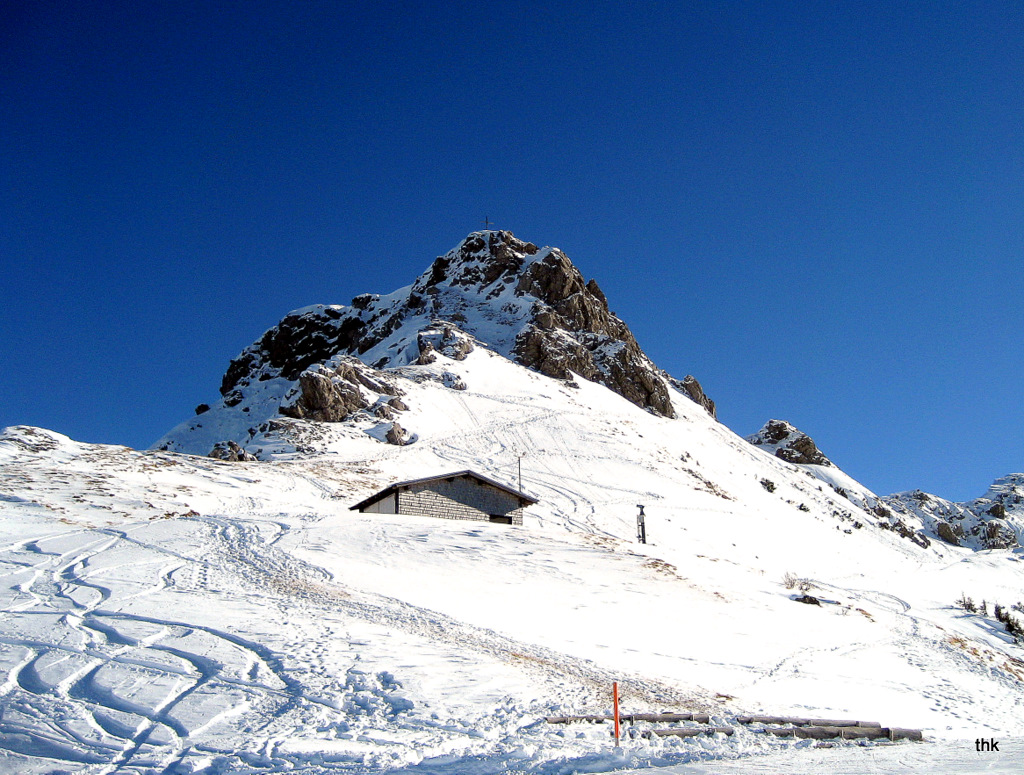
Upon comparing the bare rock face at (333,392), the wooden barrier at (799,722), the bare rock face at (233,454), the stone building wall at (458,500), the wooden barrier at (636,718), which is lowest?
the wooden barrier at (799,722)

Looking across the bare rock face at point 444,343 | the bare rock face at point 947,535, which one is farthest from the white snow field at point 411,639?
the bare rock face at point 947,535

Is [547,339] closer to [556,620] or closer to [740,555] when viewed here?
[740,555]

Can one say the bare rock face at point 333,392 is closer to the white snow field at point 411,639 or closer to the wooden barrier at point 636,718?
the white snow field at point 411,639

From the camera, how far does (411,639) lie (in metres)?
12.5

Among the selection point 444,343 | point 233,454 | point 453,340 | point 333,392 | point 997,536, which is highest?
point 453,340

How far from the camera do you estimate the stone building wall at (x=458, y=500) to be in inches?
1149

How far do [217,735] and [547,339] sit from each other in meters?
73.9

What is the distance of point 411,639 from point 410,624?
43.8 inches

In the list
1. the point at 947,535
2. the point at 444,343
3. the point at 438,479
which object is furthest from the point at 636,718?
the point at 947,535

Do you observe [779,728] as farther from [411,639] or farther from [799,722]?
[411,639]

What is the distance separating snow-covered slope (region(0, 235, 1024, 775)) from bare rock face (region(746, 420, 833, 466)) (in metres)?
38.2

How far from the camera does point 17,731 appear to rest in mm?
7367

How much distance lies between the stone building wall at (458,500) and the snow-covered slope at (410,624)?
270 cm

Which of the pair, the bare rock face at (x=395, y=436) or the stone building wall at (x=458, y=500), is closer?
the stone building wall at (x=458, y=500)
